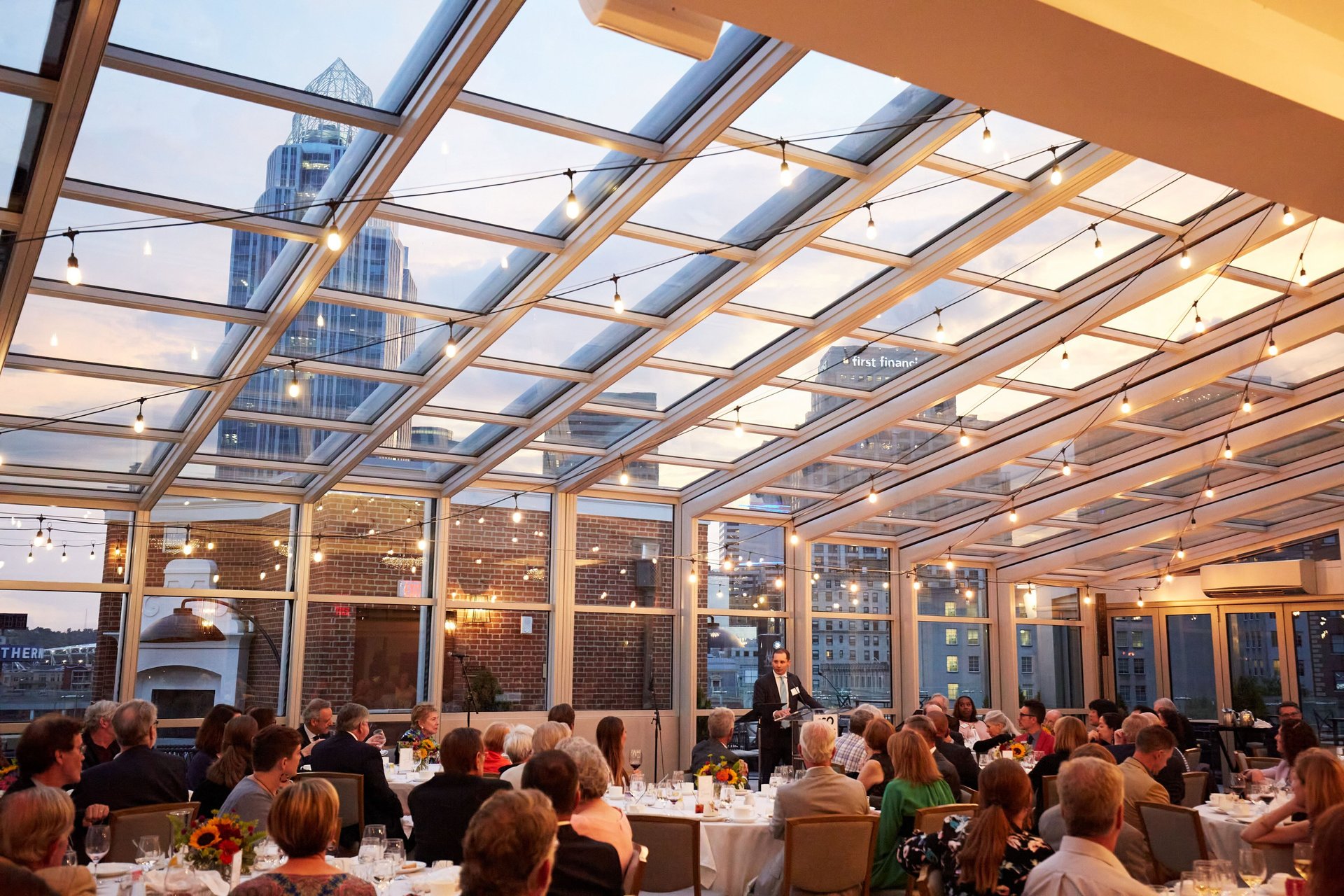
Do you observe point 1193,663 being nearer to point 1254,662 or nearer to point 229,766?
point 1254,662

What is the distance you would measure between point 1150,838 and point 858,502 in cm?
699

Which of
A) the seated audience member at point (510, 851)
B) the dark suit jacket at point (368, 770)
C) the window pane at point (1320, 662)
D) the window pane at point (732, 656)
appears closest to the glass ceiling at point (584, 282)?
the window pane at point (732, 656)

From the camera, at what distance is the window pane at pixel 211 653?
1032 centimetres

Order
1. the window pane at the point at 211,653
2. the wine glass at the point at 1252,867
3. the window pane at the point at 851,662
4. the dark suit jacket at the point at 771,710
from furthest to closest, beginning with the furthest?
the window pane at the point at 851,662
the dark suit jacket at the point at 771,710
the window pane at the point at 211,653
the wine glass at the point at 1252,867

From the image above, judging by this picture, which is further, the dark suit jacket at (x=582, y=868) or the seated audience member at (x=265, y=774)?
the seated audience member at (x=265, y=774)

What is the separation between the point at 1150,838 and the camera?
6.39 m

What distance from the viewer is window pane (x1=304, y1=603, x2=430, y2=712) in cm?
1100

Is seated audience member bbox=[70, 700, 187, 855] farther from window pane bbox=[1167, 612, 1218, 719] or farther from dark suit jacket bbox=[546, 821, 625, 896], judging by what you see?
window pane bbox=[1167, 612, 1218, 719]

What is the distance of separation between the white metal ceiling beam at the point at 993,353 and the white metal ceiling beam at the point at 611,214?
13.5 feet

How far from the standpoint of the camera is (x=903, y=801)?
18.8ft

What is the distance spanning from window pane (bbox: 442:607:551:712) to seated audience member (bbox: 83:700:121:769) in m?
4.66

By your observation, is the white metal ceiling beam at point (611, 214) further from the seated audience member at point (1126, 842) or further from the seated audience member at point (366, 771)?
the seated audience member at point (1126, 842)

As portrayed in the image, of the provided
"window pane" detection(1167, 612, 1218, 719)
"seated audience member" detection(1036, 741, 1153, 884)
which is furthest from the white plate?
"window pane" detection(1167, 612, 1218, 719)

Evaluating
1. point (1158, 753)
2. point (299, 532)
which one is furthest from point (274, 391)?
point (1158, 753)
